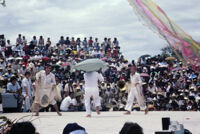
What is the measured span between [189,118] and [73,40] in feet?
60.4

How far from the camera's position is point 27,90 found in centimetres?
1997

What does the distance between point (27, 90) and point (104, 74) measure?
9.04 m

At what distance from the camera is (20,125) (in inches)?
154

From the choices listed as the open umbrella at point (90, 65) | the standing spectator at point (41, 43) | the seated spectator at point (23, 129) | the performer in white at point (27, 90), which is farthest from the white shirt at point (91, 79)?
the standing spectator at point (41, 43)

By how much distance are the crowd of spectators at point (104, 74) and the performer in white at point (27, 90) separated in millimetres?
297

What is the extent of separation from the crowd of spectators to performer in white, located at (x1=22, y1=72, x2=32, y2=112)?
0.30 meters

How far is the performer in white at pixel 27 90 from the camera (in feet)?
65.3

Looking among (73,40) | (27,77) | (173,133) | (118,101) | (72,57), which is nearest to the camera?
(173,133)

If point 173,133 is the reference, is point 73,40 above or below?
above

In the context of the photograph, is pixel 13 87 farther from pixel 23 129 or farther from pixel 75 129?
pixel 23 129

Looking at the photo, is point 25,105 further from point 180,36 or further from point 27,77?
point 180,36

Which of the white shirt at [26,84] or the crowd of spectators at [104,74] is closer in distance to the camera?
the white shirt at [26,84]

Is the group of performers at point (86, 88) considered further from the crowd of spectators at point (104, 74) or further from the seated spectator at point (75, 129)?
the seated spectator at point (75, 129)

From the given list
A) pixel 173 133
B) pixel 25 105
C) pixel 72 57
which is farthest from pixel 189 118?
pixel 72 57
